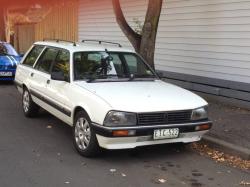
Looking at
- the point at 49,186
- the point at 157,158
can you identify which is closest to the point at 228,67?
the point at 157,158

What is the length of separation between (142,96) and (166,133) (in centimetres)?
59

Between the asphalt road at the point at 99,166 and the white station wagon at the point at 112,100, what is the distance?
29 centimetres

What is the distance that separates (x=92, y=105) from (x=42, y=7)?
56.3 feet

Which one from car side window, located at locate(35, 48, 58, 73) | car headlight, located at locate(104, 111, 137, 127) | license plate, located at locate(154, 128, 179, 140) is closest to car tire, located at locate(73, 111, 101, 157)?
car headlight, located at locate(104, 111, 137, 127)

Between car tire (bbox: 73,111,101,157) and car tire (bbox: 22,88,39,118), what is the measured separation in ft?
7.85

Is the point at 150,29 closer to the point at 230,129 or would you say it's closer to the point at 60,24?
the point at 230,129

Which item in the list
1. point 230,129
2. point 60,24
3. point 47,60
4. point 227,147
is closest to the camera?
point 227,147

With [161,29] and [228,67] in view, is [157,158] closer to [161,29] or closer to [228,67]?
[228,67]

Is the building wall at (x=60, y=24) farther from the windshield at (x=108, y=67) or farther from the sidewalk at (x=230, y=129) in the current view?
the windshield at (x=108, y=67)

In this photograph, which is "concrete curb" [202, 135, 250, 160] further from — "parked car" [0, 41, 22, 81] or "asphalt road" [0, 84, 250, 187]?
"parked car" [0, 41, 22, 81]

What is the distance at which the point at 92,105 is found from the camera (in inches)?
235

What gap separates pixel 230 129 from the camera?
7.54m

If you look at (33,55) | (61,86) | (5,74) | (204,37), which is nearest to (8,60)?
(5,74)

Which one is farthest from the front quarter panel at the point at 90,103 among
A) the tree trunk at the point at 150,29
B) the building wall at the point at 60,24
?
the building wall at the point at 60,24
